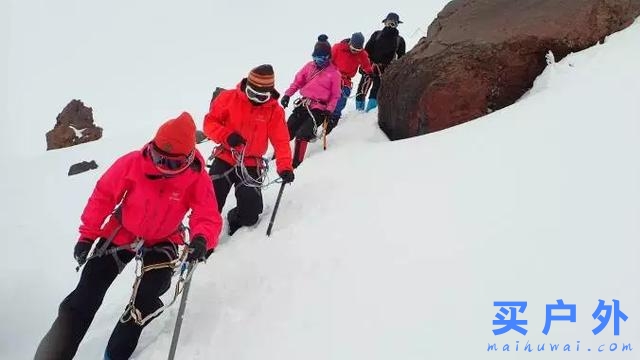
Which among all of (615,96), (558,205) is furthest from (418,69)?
(558,205)

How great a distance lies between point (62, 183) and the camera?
40.8 ft

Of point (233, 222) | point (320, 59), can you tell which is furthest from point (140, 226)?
point (320, 59)

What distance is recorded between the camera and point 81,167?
14367mm

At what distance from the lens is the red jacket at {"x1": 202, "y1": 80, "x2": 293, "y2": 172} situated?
5.55 metres

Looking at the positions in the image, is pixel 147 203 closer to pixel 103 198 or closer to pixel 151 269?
pixel 103 198

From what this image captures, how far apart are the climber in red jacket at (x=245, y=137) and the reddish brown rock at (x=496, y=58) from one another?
2114 millimetres

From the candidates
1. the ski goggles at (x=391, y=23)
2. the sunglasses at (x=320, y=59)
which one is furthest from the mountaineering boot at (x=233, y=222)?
the ski goggles at (x=391, y=23)

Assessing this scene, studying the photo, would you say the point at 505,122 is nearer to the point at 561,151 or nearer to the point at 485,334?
the point at 561,151

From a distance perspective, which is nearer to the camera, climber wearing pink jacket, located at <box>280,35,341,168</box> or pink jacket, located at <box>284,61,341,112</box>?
climber wearing pink jacket, located at <box>280,35,341,168</box>

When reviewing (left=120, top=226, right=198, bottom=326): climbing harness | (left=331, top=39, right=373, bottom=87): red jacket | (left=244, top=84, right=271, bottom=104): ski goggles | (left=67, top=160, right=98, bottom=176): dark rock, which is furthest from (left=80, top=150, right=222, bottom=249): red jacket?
(left=67, top=160, right=98, bottom=176): dark rock

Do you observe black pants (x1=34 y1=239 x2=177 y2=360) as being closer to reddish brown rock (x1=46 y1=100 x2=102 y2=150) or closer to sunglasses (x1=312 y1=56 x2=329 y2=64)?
sunglasses (x1=312 y1=56 x2=329 y2=64)

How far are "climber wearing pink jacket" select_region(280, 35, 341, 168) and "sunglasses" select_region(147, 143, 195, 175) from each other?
12.5 ft

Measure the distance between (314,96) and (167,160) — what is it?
434 centimetres

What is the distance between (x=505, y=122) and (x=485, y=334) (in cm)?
321
